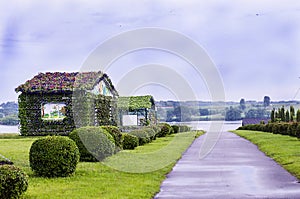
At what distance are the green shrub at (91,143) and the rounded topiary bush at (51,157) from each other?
4148mm

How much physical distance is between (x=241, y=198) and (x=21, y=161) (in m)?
9.56

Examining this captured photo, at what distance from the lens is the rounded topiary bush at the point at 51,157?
1405 centimetres

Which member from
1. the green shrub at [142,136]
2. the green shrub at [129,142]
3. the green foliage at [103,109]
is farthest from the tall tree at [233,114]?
Answer: the green shrub at [129,142]

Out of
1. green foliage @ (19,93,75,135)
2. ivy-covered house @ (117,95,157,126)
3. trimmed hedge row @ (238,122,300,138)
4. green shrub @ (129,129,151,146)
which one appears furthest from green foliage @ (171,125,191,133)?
green shrub @ (129,129,151,146)

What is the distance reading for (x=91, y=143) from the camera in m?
19.0

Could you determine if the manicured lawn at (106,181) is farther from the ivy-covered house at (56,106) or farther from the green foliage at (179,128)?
the green foliage at (179,128)

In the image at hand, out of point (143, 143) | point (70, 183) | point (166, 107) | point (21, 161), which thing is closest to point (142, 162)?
point (21, 161)

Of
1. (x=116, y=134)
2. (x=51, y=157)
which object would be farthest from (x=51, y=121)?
(x=51, y=157)

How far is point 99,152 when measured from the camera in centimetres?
1930

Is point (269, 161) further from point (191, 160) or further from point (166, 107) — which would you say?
point (166, 107)

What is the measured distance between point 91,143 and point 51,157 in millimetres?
5004

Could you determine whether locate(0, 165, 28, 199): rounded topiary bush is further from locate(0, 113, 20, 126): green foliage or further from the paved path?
locate(0, 113, 20, 126): green foliage

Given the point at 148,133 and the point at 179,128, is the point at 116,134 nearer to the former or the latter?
the point at 148,133

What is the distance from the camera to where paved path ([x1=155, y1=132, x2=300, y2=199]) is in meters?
11.9
